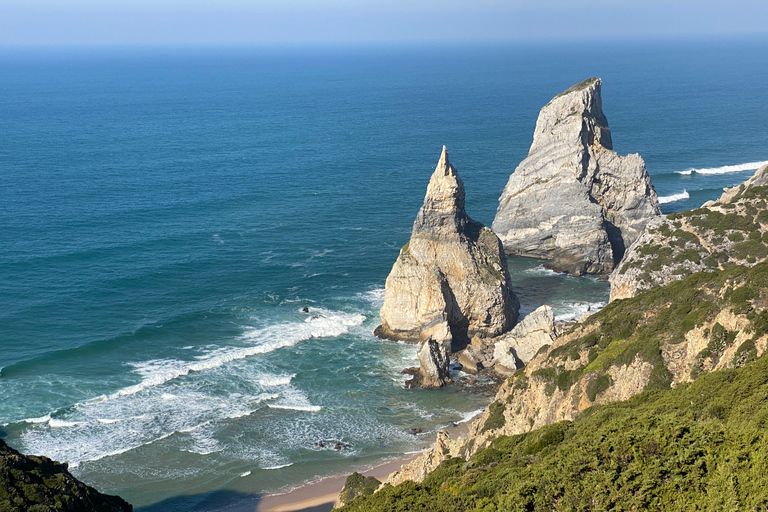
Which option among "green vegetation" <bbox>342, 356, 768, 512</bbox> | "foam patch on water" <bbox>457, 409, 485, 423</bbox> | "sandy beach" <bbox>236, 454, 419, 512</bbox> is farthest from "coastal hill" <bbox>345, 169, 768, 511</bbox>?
"foam patch on water" <bbox>457, 409, 485, 423</bbox>

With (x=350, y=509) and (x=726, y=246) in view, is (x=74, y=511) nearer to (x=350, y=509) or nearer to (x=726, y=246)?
(x=350, y=509)

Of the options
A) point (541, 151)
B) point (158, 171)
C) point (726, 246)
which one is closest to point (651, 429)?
point (726, 246)

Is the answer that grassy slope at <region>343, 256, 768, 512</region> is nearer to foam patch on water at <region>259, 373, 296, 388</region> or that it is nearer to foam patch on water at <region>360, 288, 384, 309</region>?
foam patch on water at <region>259, 373, 296, 388</region>

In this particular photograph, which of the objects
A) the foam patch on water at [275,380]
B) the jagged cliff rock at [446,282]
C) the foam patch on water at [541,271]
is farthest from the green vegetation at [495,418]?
the foam patch on water at [541,271]

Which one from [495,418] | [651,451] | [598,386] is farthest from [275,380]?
[651,451]

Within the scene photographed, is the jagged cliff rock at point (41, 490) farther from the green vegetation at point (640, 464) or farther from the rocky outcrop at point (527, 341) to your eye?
the rocky outcrop at point (527, 341)

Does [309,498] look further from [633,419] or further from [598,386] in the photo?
[633,419]

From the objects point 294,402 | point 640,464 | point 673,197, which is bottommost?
point 294,402
